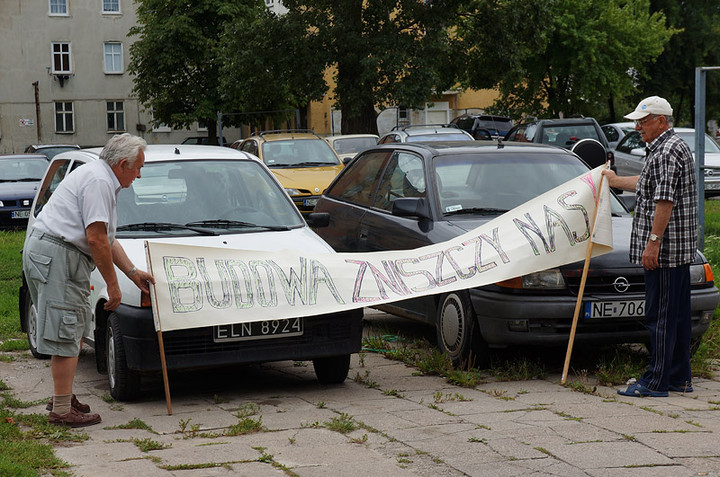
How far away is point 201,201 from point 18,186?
15.2 m

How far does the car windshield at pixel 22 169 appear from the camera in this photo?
22.5m

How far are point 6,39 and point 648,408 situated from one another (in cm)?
6042

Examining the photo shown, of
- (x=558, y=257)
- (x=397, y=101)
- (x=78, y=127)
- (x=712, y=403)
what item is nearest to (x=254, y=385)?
(x=558, y=257)

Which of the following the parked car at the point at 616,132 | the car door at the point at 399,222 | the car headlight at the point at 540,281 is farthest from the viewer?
the parked car at the point at 616,132

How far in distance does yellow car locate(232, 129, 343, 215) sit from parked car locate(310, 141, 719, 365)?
296 inches

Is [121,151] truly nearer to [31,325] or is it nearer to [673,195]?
[31,325]

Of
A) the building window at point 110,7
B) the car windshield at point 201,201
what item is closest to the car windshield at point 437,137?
the car windshield at point 201,201

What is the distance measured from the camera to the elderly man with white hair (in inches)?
237

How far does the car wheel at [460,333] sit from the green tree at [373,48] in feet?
87.6

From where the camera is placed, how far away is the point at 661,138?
6.85m

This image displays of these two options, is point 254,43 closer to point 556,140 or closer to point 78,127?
point 556,140

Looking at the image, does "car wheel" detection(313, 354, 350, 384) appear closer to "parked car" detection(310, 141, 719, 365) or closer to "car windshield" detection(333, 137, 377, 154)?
"parked car" detection(310, 141, 719, 365)

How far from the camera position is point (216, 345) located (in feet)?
22.0

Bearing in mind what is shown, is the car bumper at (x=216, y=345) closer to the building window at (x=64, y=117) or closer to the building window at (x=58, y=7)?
the building window at (x=64, y=117)
